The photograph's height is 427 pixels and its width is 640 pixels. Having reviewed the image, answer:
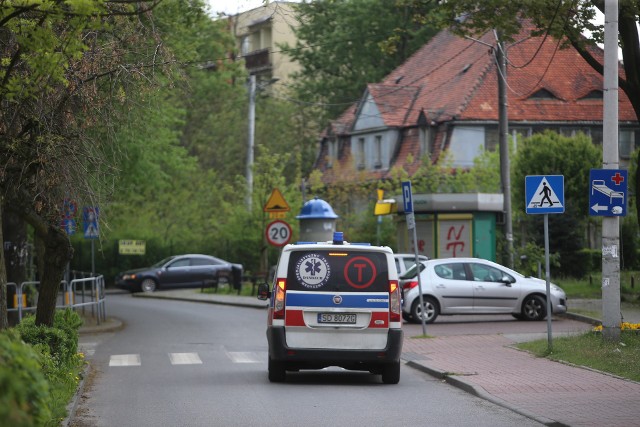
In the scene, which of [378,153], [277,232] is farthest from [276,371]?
[378,153]

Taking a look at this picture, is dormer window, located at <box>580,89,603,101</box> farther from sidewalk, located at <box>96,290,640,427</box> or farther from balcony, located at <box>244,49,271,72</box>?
sidewalk, located at <box>96,290,640,427</box>

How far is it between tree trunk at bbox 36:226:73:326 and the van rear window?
126 inches

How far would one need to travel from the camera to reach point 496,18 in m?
22.7

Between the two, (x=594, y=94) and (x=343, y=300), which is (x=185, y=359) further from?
(x=594, y=94)

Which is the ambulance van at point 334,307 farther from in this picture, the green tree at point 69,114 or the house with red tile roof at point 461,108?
the house with red tile roof at point 461,108

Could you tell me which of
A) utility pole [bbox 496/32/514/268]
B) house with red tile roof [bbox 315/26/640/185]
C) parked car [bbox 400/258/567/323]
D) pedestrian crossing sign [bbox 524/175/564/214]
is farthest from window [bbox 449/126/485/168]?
pedestrian crossing sign [bbox 524/175/564/214]

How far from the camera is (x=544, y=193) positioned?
62.0ft

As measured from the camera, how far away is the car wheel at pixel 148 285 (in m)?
47.3

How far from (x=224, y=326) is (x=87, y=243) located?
79.9 feet

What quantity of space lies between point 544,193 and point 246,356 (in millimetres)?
5993

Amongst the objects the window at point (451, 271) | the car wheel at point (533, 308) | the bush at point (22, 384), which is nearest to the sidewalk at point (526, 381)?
the window at point (451, 271)

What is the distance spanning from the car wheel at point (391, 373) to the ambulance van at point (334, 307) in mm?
324

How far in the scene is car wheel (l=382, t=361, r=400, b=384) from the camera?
1593cm

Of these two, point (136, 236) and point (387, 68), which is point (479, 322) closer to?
point (136, 236)
